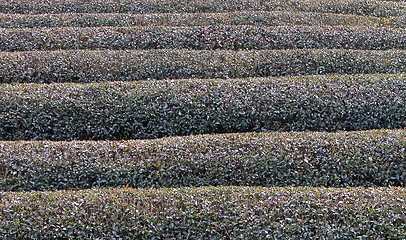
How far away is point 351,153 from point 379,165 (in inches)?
28.1

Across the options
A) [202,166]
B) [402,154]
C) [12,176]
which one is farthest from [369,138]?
[12,176]

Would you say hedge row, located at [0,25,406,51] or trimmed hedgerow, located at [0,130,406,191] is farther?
hedge row, located at [0,25,406,51]

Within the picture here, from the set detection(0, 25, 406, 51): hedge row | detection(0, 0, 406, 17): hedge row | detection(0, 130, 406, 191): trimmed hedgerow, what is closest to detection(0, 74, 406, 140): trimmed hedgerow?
detection(0, 130, 406, 191): trimmed hedgerow

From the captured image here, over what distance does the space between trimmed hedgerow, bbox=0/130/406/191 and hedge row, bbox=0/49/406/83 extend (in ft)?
14.3

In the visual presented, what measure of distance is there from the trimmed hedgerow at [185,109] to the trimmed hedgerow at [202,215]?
372cm

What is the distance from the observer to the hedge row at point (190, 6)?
66.9ft

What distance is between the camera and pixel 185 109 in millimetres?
13055

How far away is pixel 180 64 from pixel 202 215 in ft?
25.2

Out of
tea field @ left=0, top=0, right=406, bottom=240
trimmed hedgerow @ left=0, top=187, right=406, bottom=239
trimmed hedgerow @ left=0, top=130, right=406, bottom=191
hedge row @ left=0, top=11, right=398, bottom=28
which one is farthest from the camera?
hedge row @ left=0, top=11, right=398, bottom=28

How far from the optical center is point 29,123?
12773mm

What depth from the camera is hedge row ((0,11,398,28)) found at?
61.2 feet

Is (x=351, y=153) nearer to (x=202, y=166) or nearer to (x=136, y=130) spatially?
(x=202, y=166)

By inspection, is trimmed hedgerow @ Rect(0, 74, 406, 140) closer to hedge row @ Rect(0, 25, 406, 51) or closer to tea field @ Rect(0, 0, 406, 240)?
tea field @ Rect(0, 0, 406, 240)

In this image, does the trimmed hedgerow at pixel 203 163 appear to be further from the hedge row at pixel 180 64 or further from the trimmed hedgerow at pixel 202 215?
the hedge row at pixel 180 64
